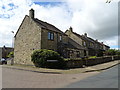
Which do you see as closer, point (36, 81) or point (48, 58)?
point (36, 81)

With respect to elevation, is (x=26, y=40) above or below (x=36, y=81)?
above

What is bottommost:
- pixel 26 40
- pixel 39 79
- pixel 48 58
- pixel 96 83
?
pixel 39 79

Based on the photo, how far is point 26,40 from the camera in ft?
69.6

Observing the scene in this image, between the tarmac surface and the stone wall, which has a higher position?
the stone wall

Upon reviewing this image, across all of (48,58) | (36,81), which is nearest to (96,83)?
(36,81)

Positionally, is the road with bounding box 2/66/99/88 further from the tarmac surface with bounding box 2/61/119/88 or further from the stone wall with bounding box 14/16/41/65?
the stone wall with bounding box 14/16/41/65

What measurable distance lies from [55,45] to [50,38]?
5.86 feet

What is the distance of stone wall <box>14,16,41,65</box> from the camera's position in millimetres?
19812

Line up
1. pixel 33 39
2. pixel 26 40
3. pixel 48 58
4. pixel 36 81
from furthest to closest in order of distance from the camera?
1. pixel 26 40
2. pixel 33 39
3. pixel 48 58
4. pixel 36 81

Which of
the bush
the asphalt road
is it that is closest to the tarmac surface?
the asphalt road

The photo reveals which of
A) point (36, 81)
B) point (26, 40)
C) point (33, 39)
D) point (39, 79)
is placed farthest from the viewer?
point (26, 40)

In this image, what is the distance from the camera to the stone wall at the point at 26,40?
19.8 m

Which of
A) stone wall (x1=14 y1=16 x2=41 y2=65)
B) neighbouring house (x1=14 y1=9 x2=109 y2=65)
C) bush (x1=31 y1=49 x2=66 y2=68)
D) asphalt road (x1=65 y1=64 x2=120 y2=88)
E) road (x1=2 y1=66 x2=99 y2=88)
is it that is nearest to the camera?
asphalt road (x1=65 y1=64 x2=120 y2=88)

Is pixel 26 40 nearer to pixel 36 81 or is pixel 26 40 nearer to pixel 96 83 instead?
pixel 36 81
